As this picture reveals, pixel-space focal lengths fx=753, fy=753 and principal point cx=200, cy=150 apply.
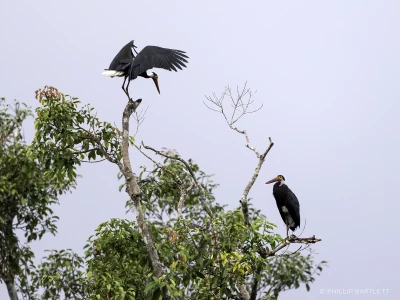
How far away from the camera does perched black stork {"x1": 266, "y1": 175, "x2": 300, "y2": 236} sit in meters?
12.2

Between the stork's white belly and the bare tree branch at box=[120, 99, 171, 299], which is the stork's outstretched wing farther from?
the stork's white belly

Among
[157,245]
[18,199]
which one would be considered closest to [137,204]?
[157,245]

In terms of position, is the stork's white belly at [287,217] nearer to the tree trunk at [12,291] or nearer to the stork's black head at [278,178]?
the stork's black head at [278,178]

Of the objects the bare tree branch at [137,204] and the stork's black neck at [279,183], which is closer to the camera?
the bare tree branch at [137,204]

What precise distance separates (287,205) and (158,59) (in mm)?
3380

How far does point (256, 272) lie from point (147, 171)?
2437mm

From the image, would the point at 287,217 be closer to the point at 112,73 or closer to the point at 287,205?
the point at 287,205

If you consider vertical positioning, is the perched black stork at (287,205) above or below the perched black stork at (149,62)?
below

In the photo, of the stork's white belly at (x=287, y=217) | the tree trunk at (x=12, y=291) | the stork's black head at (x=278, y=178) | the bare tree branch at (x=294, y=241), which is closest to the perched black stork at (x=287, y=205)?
the stork's white belly at (x=287, y=217)

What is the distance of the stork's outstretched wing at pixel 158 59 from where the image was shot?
1042 centimetres

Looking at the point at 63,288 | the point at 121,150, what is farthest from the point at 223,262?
the point at 63,288

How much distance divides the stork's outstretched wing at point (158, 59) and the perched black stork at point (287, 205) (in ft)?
9.87

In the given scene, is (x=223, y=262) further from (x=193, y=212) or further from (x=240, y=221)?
(x=193, y=212)

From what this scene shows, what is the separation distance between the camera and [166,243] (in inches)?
389
